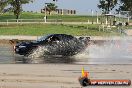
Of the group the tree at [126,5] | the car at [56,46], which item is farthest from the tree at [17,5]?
the car at [56,46]

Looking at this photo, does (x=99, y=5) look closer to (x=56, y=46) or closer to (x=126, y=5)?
(x=126, y=5)

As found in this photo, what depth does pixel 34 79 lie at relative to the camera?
15133mm

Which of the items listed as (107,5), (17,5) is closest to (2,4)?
(17,5)

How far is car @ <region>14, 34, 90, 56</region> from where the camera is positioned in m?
25.5

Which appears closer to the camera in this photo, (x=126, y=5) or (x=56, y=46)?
(x=56, y=46)

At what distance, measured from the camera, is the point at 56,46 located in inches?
1019

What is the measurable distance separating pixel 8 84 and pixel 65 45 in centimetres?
1228

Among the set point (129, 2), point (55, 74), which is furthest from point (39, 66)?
point (129, 2)

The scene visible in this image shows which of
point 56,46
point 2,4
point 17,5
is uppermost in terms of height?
point 2,4

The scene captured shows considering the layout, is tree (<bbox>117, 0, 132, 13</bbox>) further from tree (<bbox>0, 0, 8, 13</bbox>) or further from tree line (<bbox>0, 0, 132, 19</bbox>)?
tree (<bbox>0, 0, 8, 13</bbox>)

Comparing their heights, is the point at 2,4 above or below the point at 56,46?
above

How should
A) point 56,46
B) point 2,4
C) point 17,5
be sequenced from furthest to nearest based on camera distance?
1. point 17,5
2. point 2,4
3. point 56,46

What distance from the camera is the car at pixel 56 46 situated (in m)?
25.5

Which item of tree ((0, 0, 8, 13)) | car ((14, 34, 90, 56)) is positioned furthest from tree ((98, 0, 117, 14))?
car ((14, 34, 90, 56))
